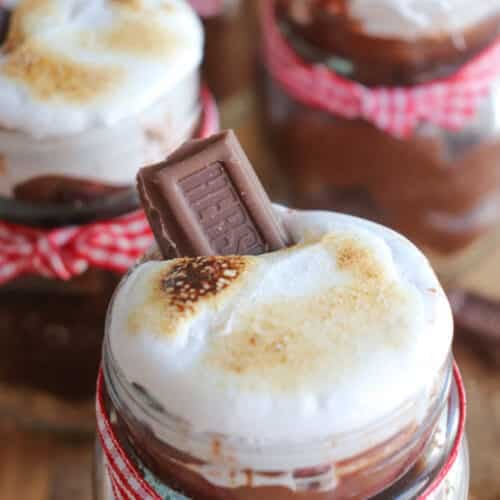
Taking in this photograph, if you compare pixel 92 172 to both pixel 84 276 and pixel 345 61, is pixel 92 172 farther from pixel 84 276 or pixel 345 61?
pixel 345 61

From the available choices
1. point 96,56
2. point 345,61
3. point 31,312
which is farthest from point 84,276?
point 345,61

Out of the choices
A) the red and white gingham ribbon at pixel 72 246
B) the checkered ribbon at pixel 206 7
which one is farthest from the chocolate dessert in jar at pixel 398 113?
the red and white gingham ribbon at pixel 72 246

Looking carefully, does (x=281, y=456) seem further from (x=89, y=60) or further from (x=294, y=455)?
(x=89, y=60)

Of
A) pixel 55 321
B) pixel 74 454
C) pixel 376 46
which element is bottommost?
pixel 74 454

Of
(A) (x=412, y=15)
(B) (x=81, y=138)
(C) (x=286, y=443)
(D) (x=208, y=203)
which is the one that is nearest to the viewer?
(C) (x=286, y=443)

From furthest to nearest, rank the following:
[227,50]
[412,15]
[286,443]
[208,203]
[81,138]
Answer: [227,50] < [412,15] < [81,138] < [208,203] < [286,443]

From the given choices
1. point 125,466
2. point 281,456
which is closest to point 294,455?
point 281,456

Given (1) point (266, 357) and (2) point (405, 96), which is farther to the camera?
(2) point (405, 96)
